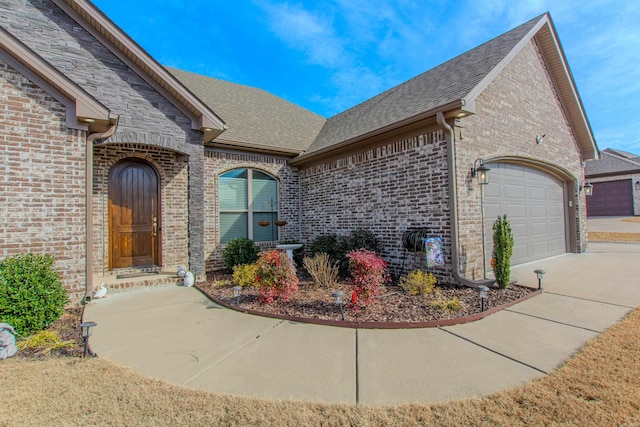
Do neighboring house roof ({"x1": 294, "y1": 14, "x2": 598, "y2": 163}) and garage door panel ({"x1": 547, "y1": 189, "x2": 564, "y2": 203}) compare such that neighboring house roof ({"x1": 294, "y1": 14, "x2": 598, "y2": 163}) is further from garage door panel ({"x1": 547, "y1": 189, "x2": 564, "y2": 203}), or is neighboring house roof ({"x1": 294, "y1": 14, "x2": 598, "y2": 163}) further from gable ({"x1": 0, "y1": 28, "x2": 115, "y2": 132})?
gable ({"x1": 0, "y1": 28, "x2": 115, "y2": 132})

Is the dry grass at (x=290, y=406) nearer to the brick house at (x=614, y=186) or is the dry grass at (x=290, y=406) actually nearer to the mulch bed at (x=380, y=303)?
the mulch bed at (x=380, y=303)

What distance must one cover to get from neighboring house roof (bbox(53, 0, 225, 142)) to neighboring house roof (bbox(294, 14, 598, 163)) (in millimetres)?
3404

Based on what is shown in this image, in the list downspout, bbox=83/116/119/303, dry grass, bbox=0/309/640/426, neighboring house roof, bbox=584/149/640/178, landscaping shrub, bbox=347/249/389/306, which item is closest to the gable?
downspout, bbox=83/116/119/303

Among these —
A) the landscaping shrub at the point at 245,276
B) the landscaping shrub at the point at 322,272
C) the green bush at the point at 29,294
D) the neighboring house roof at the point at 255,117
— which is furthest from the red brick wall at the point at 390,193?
the green bush at the point at 29,294

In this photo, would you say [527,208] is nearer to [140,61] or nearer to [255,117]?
[255,117]

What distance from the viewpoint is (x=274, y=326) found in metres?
4.39

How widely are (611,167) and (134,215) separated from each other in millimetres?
28332

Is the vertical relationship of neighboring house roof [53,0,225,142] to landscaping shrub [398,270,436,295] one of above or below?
above

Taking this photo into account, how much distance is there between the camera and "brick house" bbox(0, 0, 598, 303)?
539 centimetres

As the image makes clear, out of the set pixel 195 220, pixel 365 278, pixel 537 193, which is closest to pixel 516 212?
pixel 537 193

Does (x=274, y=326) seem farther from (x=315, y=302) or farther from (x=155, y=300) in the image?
(x=155, y=300)

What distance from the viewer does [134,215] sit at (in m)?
7.62

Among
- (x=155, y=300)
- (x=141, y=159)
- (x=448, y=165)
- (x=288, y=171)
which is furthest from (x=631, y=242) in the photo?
(x=141, y=159)

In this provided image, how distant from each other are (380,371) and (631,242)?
1490 centimetres
